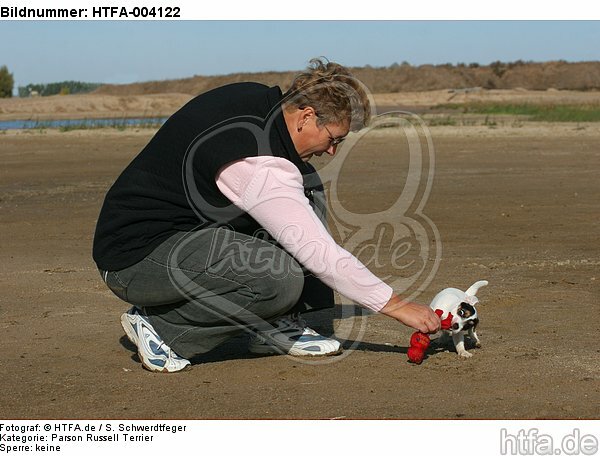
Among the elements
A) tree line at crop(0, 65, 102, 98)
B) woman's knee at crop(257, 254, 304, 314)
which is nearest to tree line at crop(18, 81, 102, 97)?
tree line at crop(0, 65, 102, 98)

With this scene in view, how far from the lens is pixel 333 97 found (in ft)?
14.8

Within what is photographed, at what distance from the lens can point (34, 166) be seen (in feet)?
53.8

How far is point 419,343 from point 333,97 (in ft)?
4.20

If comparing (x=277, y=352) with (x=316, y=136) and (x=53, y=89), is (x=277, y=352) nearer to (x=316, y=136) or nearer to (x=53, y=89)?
(x=316, y=136)

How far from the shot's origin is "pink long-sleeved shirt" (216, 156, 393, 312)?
4527 mm

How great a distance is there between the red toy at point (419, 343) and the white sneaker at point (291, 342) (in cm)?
46

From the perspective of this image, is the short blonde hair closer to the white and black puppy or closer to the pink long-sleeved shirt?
the pink long-sleeved shirt

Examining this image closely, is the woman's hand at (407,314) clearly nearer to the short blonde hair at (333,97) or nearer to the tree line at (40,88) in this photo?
the short blonde hair at (333,97)

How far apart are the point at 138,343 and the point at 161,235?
59 cm

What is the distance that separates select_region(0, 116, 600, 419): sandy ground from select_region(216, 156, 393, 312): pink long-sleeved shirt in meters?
0.49

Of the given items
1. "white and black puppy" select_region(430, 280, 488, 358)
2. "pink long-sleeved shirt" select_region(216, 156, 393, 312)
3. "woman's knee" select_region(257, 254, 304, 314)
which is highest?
"pink long-sleeved shirt" select_region(216, 156, 393, 312)

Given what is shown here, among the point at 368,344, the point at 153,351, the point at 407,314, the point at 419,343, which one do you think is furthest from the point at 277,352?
the point at 407,314
